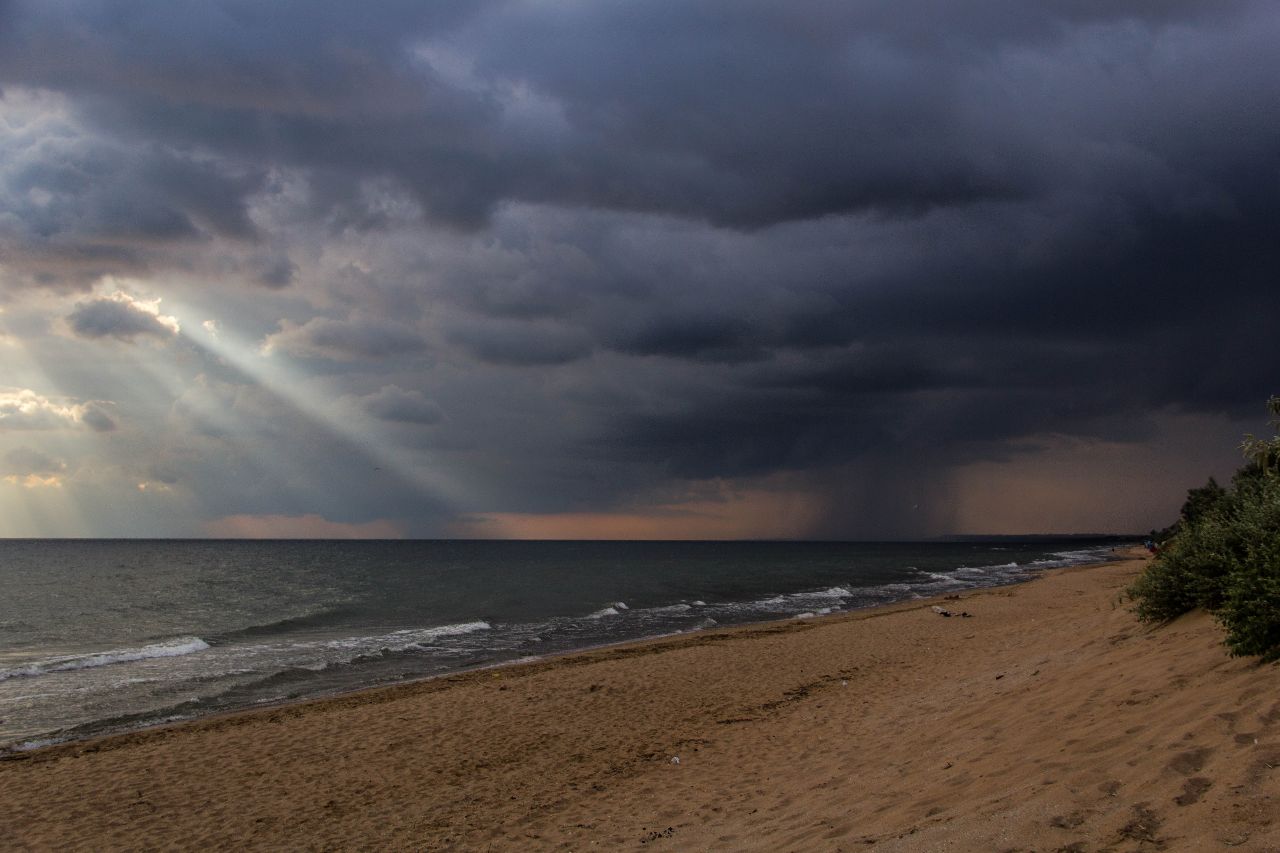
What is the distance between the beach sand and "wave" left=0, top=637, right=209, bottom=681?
12518 millimetres

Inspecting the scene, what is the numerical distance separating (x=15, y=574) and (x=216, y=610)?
193ft

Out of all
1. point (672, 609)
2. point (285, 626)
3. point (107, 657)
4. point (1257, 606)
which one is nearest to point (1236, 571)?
point (1257, 606)

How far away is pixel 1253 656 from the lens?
8.14 meters

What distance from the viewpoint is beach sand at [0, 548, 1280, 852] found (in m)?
6.10

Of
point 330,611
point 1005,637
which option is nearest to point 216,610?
point 330,611

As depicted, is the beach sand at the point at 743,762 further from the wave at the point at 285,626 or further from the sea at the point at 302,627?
the wave at the point at 285,626

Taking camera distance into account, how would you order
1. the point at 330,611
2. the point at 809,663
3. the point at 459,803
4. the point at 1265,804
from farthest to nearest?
the point at 330,611, the point at 809,663, the point at 459,803, the point at 1265,804

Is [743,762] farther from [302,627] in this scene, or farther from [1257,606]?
[302,627]

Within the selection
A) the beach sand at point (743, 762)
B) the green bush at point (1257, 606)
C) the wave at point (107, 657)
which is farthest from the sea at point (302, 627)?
the green bush at point (1257, 606)

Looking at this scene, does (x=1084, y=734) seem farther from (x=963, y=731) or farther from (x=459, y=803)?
(x=459, y=803)

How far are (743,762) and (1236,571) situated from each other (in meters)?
7.04

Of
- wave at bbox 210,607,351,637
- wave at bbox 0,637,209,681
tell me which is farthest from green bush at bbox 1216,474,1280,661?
wave at bbox 210,607,351,637

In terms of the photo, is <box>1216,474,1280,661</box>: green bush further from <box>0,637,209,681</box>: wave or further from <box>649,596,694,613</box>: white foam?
<box>649,596,694,613</box>: white foam

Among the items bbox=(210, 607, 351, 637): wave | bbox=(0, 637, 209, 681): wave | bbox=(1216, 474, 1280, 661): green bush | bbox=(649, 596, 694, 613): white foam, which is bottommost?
bbox=(649, 596, 694, 613): white foam
